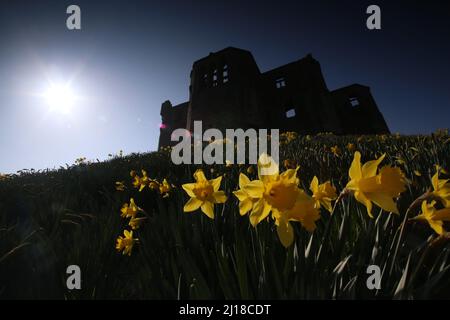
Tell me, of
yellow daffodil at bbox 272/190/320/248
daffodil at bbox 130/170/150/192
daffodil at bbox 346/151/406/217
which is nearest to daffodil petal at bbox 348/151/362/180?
daffodil at bbox 346/151/406/217

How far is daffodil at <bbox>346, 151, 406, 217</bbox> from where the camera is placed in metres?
0.71

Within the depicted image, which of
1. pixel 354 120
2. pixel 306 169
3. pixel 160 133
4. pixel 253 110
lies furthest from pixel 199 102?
pixel 306 169

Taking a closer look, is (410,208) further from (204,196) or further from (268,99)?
(268,99)

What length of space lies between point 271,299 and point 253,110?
18.9 meters

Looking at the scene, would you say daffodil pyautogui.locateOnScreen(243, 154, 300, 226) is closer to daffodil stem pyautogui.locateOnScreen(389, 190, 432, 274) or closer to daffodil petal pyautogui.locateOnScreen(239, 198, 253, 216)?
daffodil petal pyautogui.locateOnScreen(239, 198, 253, 216)

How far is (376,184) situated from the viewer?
0.74m

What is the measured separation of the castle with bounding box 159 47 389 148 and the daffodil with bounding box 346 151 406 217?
1730cm

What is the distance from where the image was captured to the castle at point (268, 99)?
18.9 metres

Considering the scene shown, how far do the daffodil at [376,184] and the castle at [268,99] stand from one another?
17.3 metres

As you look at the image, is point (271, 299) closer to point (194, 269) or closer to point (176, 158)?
point (194, 269)

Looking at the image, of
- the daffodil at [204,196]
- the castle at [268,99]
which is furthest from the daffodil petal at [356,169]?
the castle at [268,99]

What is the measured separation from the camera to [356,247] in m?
0.98

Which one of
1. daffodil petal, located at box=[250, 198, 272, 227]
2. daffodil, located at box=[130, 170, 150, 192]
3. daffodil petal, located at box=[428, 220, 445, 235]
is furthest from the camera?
daffodil, located at box=[130, 170, 150, 192]

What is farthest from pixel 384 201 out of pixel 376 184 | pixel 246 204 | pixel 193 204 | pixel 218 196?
pixel 193 204
